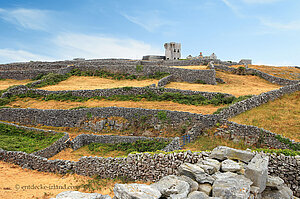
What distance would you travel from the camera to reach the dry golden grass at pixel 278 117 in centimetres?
1452

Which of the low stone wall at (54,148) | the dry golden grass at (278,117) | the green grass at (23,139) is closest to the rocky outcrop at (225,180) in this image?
the dry golden grass at (278,117)

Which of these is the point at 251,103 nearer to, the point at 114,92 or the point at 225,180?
the point at 225,180

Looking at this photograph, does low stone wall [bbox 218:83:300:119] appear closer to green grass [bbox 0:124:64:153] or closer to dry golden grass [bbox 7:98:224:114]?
dry golden grass [bbox 7:98:224:114]

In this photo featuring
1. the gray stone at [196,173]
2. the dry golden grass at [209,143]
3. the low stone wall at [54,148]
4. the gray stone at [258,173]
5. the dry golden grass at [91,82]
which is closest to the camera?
the gray stone at [258,173]

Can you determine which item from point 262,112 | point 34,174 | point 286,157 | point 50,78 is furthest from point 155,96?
point 50,78

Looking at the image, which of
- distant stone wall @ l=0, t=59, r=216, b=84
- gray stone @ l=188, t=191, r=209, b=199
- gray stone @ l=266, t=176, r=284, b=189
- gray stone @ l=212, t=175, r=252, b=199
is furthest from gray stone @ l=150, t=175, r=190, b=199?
distant stone wall @ l=0, t=59, r=216, b=84

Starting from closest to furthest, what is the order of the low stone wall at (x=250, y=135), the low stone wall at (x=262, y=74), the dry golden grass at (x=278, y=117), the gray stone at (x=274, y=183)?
the gray stone at (x=274, y=183) < the low stone wall at (x=250, y=135) < the dry golden grass at (x=278, y=117) < the low stone wall at (x=262, y=74)

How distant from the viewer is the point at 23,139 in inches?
725

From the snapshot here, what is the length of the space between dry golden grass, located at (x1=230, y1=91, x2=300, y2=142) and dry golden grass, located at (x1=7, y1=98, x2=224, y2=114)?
11.1 feet

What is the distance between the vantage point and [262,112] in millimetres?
17844

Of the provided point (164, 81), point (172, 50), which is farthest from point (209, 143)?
point (172, 50)

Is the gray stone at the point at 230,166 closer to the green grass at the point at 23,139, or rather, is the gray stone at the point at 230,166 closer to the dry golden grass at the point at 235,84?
the green grass at the point at 23,139

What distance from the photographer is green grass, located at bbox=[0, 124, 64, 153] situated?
16031mm

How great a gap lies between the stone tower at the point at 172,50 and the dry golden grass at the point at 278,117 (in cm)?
4105
